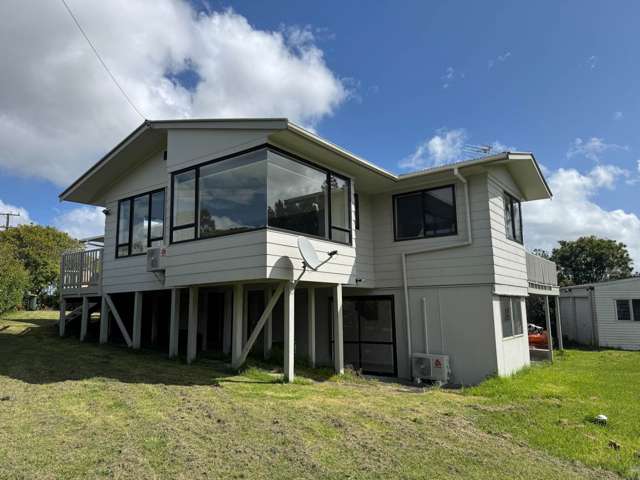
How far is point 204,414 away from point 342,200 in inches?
215

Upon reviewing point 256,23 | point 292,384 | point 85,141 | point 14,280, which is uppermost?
point 256,23

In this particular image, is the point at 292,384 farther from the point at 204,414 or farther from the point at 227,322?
the point at 227,322

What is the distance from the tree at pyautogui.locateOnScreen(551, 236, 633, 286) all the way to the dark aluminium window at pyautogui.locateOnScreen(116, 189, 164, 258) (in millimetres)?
37638

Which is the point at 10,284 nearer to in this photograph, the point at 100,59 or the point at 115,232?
the point at 115,232

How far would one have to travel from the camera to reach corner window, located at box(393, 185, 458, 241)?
33.4 feet

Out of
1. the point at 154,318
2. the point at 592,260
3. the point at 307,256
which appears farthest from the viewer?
the point at 592,260

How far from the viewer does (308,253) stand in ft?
25.4

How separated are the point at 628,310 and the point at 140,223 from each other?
18.8 metres

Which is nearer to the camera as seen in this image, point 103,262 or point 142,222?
point 142,222

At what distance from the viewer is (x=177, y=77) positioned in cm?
1171

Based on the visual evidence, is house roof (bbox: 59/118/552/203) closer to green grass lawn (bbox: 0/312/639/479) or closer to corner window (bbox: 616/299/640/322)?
green grass lawn (bbox: 0/312/639/479)

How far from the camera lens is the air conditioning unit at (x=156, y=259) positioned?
917 centimetres

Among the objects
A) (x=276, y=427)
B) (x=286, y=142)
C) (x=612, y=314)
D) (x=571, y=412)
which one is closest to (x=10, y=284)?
(x=286, y=142)

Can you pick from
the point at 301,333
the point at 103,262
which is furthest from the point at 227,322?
the point at 103,262
